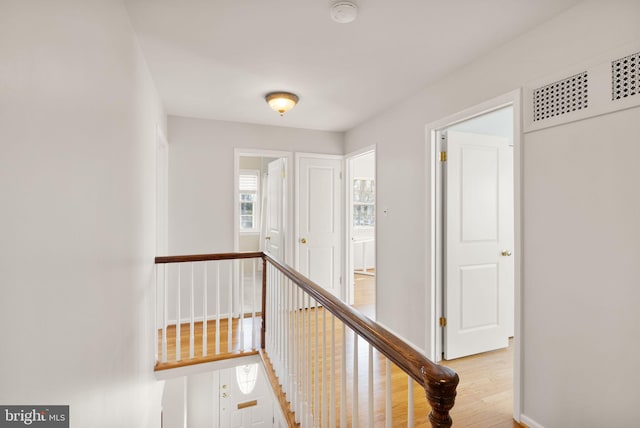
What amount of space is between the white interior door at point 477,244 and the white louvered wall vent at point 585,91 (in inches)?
36.8

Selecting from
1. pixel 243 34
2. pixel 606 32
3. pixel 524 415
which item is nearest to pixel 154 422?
pixel 524 415

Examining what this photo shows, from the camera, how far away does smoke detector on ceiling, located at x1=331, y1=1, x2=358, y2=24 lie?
167 centimetres

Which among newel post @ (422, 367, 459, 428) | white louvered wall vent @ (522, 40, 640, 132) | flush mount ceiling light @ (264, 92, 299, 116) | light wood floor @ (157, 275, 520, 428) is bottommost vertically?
light wood floor @ (157, 275, 520, 428)

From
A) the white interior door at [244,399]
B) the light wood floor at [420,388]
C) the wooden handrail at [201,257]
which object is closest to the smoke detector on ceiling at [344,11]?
the light wood floor at [420,388]

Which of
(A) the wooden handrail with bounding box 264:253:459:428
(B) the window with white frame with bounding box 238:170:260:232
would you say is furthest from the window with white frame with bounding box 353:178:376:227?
(A) the wooden handrail with bounding box 264:253:459:428

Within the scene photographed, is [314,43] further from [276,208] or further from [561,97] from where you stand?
[276,208]

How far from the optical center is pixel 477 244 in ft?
9.78

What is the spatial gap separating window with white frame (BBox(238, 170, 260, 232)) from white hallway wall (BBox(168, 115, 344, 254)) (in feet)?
9.22

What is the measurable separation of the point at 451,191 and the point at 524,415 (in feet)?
5.59

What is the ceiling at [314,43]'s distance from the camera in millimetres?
1741

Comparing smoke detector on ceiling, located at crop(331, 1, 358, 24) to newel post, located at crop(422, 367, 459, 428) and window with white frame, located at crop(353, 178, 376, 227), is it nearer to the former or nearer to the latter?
newel post, located at crop(422, 367, 459, 428)

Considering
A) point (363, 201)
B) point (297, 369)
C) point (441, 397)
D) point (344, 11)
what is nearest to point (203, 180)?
point (297, 369)

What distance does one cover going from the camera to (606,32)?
1589 mm

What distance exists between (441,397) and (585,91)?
178 cm
